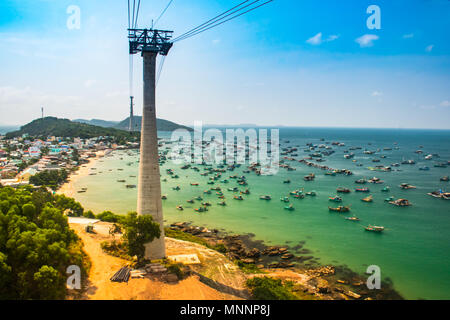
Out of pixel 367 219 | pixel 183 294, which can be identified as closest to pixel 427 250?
pixel 367 219

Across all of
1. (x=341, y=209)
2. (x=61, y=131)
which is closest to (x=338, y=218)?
(x=341, y=209)

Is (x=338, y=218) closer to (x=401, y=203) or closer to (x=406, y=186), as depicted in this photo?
(x=401, y=203)

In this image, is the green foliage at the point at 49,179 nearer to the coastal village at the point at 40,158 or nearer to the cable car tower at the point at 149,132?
the coastal village at the point at 40,158

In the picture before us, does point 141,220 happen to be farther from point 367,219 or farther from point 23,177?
point 23,177

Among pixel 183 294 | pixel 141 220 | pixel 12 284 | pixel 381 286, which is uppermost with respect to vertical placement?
pixel 141 220

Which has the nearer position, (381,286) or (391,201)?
(381,286)
